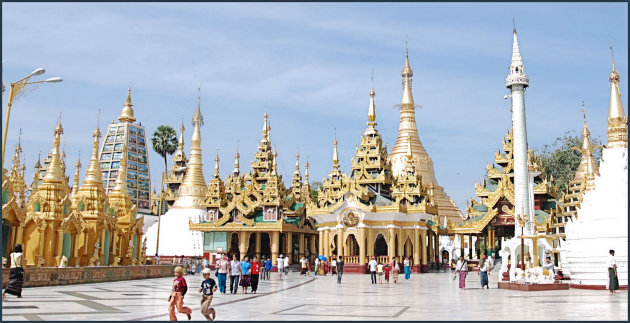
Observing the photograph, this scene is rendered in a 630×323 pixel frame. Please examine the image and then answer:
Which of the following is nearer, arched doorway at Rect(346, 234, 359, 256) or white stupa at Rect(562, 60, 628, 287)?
white stupa at Rect(562, 60, 628, 287)

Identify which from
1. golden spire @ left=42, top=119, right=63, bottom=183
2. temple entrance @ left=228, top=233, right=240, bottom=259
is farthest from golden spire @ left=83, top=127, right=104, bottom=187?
temple entrance @ left=228, top=233, right=240, bottom=259

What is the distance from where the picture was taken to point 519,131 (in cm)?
3534

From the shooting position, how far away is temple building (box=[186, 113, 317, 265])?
51469 mm

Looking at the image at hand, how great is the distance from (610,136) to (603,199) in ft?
19.4

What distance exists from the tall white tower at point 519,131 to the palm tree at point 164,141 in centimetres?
5487

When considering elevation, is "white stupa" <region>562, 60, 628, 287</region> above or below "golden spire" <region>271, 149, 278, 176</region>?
A: below

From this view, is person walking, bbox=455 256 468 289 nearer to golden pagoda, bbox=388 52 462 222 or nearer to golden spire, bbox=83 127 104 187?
golden spire, bbox=83 127 104 187

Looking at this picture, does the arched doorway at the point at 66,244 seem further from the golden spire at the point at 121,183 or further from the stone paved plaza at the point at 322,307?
the stone paved plaza at the point at 322,307

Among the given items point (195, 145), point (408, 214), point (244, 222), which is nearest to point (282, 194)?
point (244, 222)

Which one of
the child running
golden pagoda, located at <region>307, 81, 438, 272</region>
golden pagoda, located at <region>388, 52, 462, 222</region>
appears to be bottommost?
the child running

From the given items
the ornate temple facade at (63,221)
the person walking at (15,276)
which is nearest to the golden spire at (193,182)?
the ornate temple facade at (63,221)

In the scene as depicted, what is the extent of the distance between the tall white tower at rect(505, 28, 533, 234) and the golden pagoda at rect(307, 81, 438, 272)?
10943mm

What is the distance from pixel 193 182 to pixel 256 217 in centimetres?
1207

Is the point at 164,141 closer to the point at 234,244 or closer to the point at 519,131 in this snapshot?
the point at 234,244
